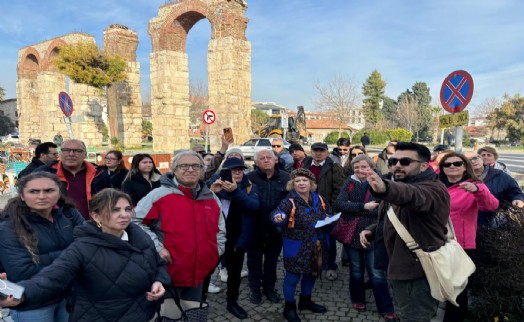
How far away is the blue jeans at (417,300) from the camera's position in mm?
2307

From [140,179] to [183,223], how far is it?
7.58 ft

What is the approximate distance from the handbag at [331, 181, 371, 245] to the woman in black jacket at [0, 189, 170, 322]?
2280 mm

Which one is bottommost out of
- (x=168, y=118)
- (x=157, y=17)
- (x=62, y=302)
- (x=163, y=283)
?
(x=62, y=302)

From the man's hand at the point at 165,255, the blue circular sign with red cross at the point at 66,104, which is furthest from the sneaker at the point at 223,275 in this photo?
the blue circular sign with red cross at the point at 66,104

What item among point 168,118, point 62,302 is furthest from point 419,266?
point 168,118

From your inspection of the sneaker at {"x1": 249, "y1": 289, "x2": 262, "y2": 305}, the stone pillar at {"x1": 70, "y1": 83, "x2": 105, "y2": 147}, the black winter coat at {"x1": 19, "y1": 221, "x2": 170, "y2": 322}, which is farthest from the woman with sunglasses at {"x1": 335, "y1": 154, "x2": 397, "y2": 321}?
the stone pillar at {"x1": 70, "y1": 83, "x2": 105, "y2": 147}

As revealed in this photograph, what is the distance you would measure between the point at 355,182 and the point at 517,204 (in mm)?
1734

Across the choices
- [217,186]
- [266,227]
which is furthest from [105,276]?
[266,227]

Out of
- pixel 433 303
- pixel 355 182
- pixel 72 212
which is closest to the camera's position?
pixel 433 303

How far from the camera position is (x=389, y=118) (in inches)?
2867

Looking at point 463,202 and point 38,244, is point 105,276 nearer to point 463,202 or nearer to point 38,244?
point 38,244

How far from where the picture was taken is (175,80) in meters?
19.9

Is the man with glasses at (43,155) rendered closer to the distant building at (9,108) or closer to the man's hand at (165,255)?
the man's hand at (165,255)

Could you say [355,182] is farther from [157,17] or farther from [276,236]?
[157,17]
